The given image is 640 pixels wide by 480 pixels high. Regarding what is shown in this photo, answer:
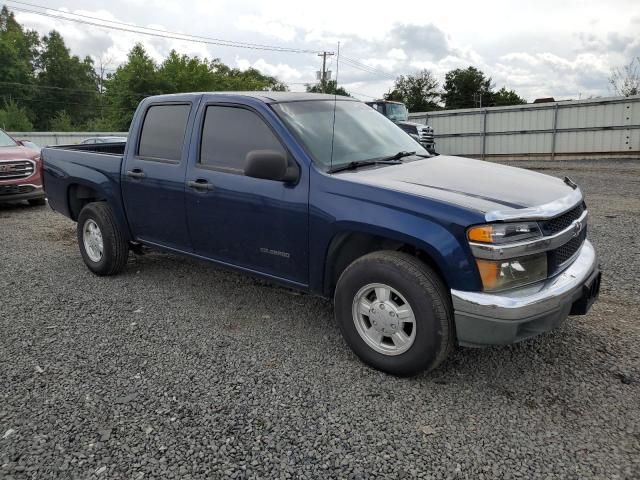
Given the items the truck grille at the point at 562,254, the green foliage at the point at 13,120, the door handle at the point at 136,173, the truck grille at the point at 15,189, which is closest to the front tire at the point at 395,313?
the truck grille at the point at 562,254

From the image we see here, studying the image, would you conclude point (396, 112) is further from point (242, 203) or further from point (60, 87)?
point (60, 87)

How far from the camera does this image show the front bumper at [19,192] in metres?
9.83

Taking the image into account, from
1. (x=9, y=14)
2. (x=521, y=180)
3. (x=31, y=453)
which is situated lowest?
(x=31, y=453)

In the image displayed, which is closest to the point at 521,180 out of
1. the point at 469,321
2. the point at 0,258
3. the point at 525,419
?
the point at 469,321

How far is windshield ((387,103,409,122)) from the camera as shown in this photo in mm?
19094

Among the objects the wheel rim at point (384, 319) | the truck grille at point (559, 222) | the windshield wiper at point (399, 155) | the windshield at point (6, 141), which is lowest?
the wheel rim at point (384, 319)

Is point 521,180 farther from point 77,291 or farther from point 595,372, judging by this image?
point 77,291

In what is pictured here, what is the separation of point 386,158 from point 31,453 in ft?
9.60

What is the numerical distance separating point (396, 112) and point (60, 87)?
6400 cm

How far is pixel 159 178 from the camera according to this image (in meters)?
4.49

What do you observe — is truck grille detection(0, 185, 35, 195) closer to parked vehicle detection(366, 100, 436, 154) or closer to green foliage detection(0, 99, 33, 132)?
parked vehicle detection(366, 100, 436, 154)

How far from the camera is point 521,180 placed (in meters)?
3.56

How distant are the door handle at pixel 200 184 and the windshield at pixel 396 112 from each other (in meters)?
15.6

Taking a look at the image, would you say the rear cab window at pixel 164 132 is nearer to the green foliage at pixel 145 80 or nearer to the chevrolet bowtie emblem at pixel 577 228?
the chevrolet bowtie emblem at pixel 577 228
